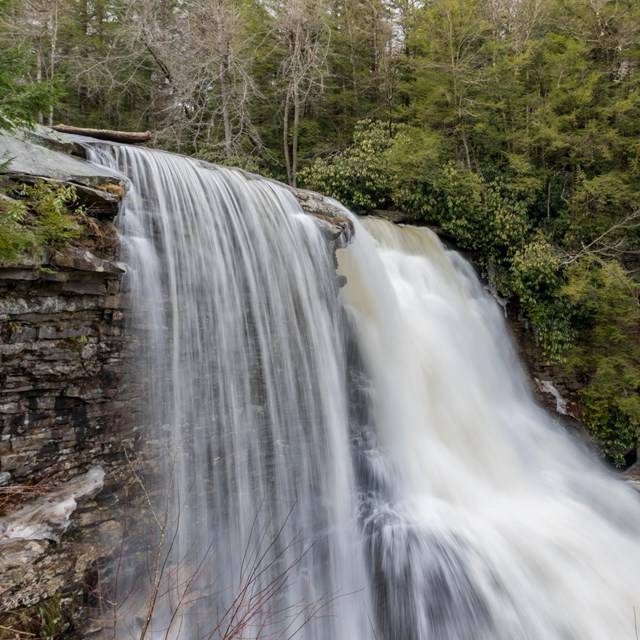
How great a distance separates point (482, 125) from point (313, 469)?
29.7 ft

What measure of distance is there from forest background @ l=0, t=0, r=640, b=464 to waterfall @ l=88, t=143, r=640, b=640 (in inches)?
140

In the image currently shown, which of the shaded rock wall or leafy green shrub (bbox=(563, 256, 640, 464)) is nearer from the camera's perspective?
the shaded rock wall

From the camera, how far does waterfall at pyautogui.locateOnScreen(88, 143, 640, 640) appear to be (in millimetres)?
3750

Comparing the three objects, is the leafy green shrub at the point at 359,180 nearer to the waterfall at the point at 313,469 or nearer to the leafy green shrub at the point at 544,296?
the waterfall at the point at 313,469

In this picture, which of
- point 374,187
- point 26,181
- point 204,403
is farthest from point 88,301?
point 374,187

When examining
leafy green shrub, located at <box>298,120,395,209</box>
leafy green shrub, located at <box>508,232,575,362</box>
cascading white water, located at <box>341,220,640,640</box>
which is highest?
leafy green shrub, located at <box>298,120,395,209</box>

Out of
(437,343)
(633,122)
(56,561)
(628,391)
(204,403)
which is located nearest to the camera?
(56,561)

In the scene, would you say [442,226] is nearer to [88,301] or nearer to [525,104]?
[525,104]

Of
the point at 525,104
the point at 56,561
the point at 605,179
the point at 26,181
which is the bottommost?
the point at 56,561

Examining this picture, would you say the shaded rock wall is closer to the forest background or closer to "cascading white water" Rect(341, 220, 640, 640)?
"cascading white water" Rect(341, 220, 640, 640)

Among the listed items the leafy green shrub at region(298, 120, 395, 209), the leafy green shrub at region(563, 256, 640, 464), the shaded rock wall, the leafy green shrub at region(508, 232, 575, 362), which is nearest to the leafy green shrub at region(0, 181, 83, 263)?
the shaded rock wall

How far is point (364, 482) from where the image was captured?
16.7ft

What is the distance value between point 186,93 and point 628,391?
1247 cm

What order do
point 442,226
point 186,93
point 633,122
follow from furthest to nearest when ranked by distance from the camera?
1. point 186,93
2. point 633,122
3. point 442,226
